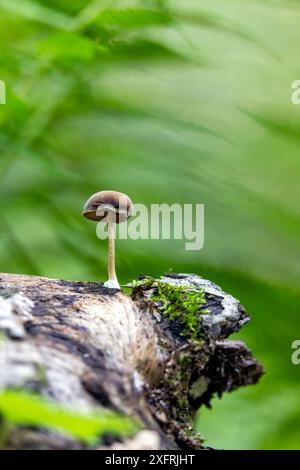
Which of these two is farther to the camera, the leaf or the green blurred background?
the green blurred background

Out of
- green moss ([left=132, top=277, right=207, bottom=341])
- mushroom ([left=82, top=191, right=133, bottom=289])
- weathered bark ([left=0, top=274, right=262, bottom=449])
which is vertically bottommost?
weathered bark ([left=0, top=274, right=262, bottom=449])

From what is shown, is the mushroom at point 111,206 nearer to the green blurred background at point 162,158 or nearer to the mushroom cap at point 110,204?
the mushroom cap at point 110,204

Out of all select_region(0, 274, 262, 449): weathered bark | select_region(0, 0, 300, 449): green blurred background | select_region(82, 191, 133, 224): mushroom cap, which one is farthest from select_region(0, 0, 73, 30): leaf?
Answer: select_region(0, 274, 262, 449): weathered bark

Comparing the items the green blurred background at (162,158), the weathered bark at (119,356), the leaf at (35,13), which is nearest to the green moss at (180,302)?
the weathered bark at (119,356)

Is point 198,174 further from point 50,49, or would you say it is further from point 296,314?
point 50,49

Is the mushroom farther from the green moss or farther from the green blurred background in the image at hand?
the green blurred background

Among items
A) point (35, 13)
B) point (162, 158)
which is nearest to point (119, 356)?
point (35, 13)
